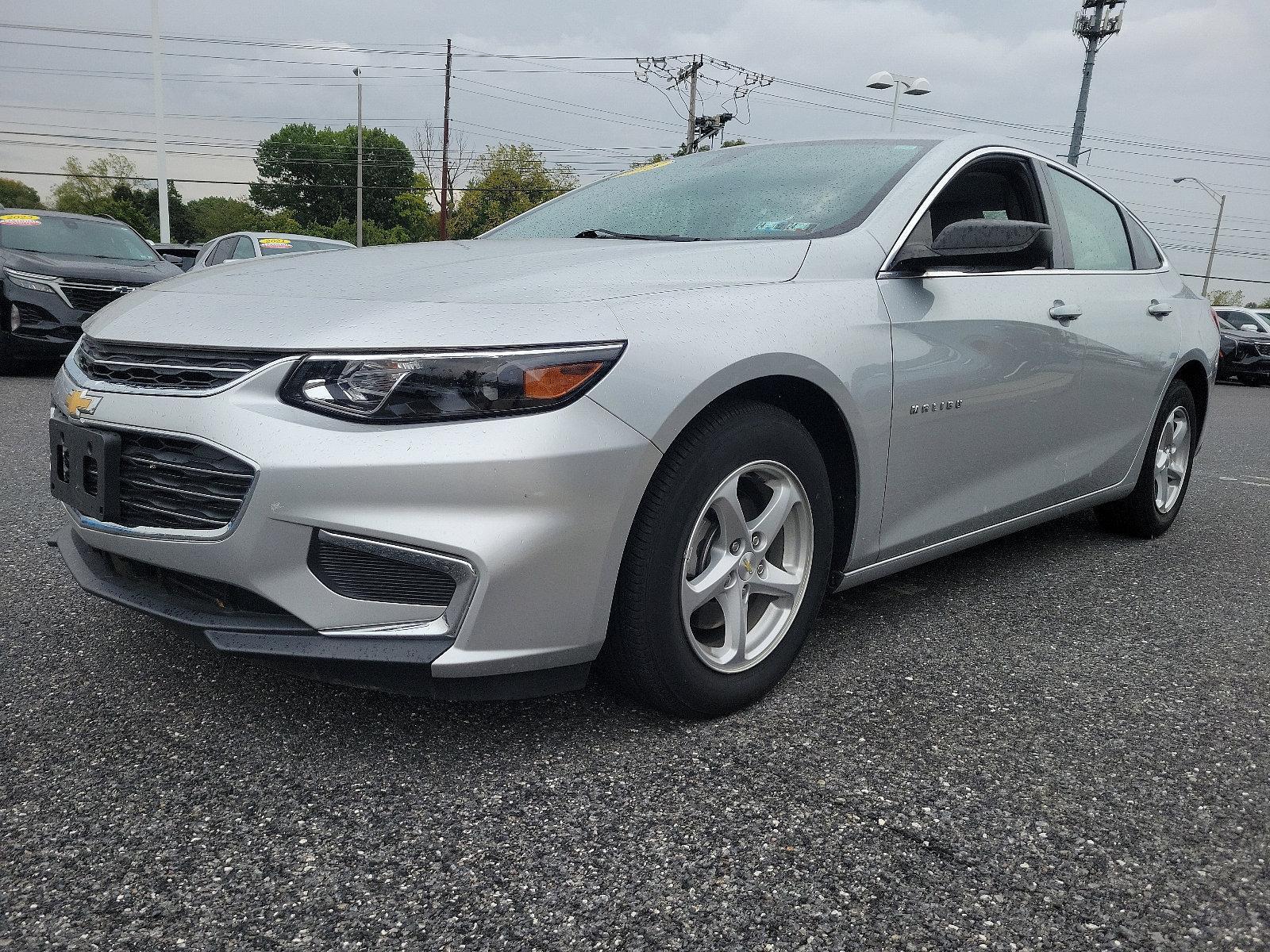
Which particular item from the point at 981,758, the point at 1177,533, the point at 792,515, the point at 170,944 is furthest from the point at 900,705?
the point at 1177,533

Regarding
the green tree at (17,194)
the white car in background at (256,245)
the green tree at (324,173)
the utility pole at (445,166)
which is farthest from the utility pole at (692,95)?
the green tree at (17,194)

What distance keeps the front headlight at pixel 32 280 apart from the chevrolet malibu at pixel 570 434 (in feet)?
23.3

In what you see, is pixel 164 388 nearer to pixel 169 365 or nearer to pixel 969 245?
pixel 169 365

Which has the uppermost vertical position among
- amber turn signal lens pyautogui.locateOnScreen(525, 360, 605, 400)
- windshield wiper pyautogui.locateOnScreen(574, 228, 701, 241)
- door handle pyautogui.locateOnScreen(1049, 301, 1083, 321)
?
windshield wiper pyautogui.locateOnScreen(574, 228, 701, 241)

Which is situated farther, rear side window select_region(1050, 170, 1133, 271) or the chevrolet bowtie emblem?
rear side window select_region(1050, 170, 1133, 271)

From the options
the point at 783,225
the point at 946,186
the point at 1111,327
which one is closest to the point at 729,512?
the point at 783,225

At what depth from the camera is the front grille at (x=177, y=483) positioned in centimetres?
191

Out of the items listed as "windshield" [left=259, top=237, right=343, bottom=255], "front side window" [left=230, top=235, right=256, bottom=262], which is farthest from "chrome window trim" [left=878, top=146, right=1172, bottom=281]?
"front side window" [left=230, top=235, right=256, bottom=262]

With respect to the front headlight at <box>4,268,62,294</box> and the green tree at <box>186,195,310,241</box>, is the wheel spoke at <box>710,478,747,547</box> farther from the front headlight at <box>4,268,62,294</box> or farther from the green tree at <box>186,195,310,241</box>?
the green tree at <box>186,195,310,241</box>

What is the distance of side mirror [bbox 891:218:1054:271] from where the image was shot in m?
2.59

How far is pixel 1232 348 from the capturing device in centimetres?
2031

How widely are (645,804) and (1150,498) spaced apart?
317cm

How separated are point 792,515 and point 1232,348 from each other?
70.3 ft

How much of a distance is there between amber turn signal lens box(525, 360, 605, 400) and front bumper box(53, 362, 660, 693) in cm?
4
